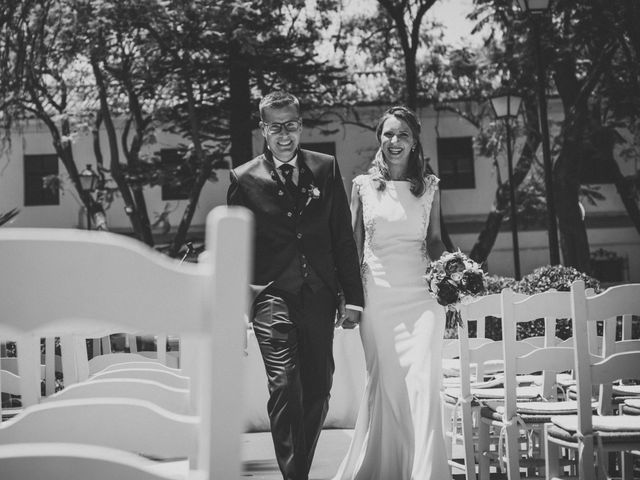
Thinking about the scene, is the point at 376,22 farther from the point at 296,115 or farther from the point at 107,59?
the point at 296,115

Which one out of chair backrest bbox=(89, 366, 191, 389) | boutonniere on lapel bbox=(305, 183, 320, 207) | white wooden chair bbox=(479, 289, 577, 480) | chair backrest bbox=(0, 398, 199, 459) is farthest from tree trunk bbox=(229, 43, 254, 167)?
chair backrest bbox=(0, 398, 199, 459)

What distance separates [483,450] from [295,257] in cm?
167

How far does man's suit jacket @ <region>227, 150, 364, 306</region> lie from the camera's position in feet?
14.1

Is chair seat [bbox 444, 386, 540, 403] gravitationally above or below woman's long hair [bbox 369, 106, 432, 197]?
below

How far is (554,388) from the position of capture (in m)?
5.37

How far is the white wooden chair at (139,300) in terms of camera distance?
1115 millimetres

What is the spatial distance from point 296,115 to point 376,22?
18.4 metres

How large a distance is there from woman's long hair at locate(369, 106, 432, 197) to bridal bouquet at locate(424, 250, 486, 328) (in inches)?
22.1

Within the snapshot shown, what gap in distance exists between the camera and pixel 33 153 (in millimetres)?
30969

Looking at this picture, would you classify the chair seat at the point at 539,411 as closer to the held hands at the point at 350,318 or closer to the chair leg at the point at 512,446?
the chair leg at the point at 512,446

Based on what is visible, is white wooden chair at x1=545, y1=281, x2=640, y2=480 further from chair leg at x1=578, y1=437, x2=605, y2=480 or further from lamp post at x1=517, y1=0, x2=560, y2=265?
lamp post at x1=517, y1=0, x2=560, y2=265

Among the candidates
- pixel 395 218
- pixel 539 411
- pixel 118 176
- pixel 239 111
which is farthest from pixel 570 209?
pixel 539 411

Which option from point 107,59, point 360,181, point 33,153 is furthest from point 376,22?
point 360,181

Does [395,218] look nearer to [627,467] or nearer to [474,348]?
[474,348]
